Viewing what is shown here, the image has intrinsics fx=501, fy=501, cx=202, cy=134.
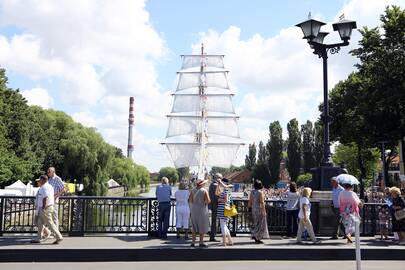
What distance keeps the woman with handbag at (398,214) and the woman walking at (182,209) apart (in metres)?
5.86

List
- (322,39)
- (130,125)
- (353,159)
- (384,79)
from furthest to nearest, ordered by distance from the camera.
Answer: (130,125)
(353,159)
(384,79)
(322,39)

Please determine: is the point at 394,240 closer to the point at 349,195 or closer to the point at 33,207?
the point at 349,195

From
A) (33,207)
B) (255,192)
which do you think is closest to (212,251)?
(255,192)

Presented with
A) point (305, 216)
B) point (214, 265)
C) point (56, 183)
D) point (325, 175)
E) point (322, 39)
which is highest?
point (322, 39)

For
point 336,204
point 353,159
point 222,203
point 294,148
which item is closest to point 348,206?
point 336,204

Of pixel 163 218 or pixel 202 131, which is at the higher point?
pixel 202 131

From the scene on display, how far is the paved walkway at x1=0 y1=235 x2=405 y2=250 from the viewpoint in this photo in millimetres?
12445

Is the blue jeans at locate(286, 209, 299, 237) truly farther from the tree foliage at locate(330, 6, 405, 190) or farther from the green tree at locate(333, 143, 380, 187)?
the green tree at locate(333, 143, 380, 187)

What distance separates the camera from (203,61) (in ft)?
314

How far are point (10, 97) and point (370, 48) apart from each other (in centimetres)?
3686

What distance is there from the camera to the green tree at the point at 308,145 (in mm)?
92306

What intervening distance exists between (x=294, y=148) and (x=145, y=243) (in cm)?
8153

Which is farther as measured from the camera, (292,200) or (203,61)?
(203,61)

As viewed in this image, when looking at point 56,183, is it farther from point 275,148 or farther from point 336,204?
point 275,148
